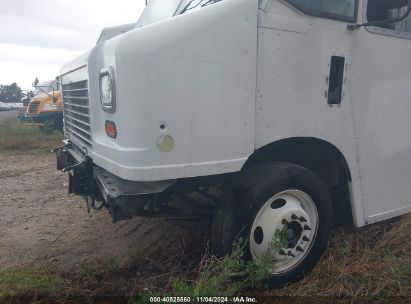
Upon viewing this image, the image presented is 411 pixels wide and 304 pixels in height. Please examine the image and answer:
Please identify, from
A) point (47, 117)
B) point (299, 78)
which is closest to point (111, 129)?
point (299, 78)

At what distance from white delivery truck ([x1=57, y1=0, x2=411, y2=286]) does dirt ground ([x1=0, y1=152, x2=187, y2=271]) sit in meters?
0.65

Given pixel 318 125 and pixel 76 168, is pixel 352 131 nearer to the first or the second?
pixel 318 125

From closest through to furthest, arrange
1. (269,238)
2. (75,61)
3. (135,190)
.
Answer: (135,190) < (269,238) < (75,61)

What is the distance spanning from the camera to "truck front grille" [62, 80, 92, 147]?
11.1 ft

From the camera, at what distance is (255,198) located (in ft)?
8.93

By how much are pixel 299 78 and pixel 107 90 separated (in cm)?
135

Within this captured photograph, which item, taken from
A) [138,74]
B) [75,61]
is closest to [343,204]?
[138,74]

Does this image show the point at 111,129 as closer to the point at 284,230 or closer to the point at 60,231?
the point at 284,230

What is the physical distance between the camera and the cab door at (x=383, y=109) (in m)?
3.14

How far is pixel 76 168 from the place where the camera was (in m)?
3.36

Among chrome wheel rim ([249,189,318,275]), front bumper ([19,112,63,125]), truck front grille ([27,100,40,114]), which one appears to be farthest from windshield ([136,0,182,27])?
truck front grille ([27,100,40,114])

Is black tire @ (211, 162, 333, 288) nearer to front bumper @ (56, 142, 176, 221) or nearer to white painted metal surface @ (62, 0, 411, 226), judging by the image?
white painted metal surface @ (62, 0, 411, 226)

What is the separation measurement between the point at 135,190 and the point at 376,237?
2441mm

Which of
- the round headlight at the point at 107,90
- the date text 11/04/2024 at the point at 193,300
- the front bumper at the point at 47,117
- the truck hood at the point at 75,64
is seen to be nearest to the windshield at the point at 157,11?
the truck hood at the point at 75,64
